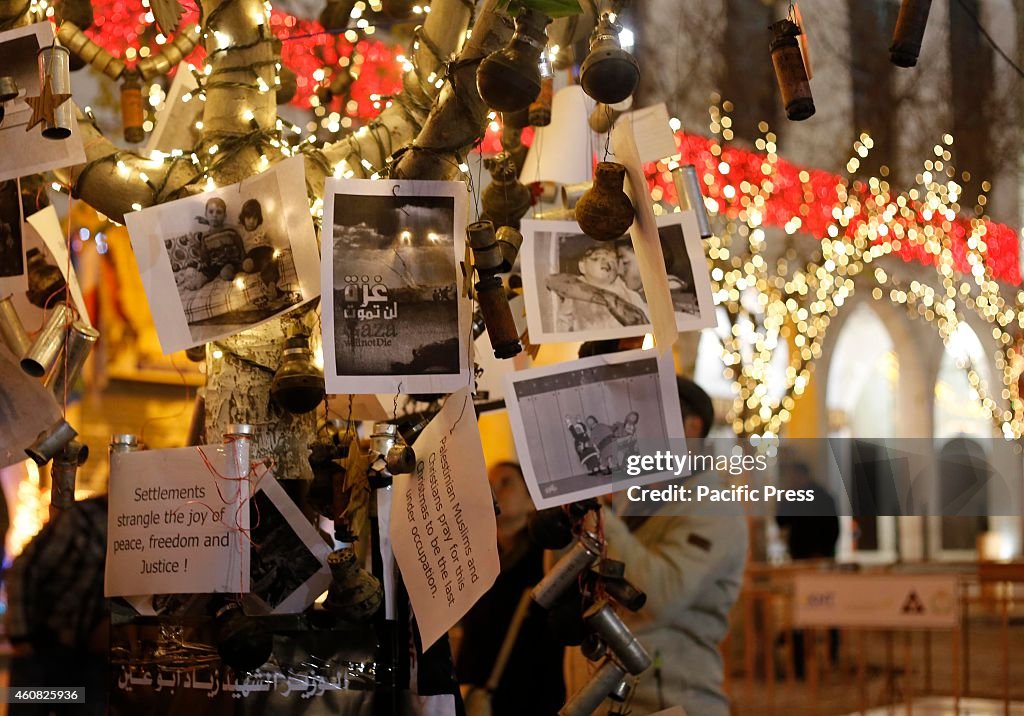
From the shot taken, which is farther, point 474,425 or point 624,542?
point 624,542

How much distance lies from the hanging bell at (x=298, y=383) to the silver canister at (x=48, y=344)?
16.2 inches

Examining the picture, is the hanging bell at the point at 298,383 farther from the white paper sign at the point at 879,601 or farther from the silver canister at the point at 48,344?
the white paper sign at the point at 879,601

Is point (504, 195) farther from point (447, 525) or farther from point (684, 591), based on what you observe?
point (684, 591)

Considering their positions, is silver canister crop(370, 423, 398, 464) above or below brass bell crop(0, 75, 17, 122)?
below

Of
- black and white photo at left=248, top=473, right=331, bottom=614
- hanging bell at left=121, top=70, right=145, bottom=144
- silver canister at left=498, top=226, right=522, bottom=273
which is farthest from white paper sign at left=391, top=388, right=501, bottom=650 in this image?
hanging bell at left=121, top=70, right=145, bottom=144

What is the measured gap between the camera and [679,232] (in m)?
1.89

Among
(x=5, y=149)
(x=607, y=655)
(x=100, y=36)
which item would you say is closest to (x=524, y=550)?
(x=607, y=655)

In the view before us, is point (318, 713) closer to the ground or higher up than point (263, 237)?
closer to the ground

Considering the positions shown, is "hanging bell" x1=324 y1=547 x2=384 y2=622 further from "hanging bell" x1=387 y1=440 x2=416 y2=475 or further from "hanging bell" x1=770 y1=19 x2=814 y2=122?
"hanging bell" x1=770 y1=19 x2=814 y2=122

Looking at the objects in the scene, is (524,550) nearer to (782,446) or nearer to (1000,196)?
Result: (782,446)

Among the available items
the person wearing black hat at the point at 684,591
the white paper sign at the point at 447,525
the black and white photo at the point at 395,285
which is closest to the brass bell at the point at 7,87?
the black and white photo at the point at 395,285

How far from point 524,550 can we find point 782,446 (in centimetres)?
159

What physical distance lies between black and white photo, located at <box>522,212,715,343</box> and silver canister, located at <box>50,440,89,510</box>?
0.79m

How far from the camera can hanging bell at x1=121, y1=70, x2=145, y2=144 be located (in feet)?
7.82
